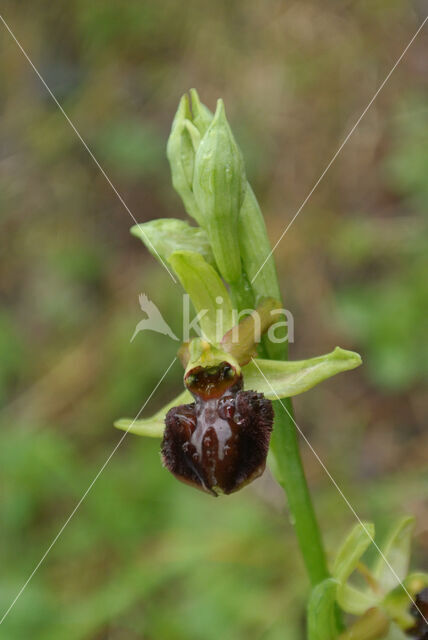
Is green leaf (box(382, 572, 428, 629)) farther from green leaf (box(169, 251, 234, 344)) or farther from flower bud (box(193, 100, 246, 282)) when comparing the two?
flower bud (box(193, 100, 246, 282))

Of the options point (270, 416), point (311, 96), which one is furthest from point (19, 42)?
point (270, 416)

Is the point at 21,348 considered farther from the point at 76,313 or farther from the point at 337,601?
the point at 337,601

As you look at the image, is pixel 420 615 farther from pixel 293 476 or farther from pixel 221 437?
pixel 221 437

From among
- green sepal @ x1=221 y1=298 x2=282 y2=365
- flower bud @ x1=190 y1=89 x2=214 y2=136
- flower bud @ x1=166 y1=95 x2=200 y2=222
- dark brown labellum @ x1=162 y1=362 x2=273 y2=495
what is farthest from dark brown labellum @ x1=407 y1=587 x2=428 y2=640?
flower bud @ x1=190 y1=89 x2=214 y2=136

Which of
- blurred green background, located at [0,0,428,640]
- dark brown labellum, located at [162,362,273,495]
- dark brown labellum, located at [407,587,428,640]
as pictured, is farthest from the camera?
blurred green background, located at [0,0,428,640]

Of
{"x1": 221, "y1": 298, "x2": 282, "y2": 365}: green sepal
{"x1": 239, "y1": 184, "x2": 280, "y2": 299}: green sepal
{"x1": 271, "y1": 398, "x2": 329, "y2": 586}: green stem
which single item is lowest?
{"x1": 271, "y1": 398, "x2": 329, "y2": 586}: green stem

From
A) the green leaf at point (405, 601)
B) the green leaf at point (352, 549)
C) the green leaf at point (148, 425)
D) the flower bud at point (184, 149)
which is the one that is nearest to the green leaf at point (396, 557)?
the green leaf at point (405, 601)
